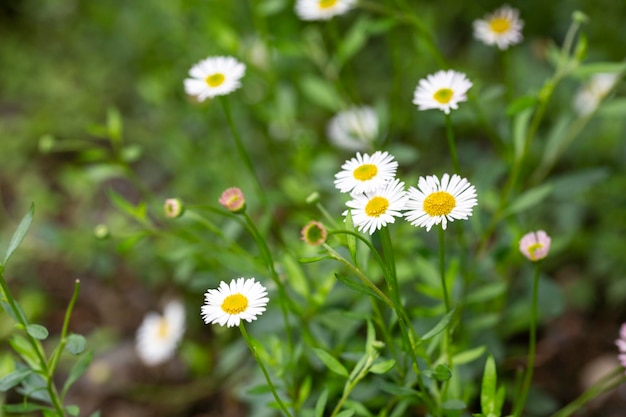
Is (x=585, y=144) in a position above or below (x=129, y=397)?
above

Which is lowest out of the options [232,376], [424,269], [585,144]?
[232,376]

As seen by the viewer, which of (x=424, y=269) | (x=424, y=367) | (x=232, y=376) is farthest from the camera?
(x=232, y=376)

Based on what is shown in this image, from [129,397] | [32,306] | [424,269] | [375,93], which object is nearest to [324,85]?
[375,93]

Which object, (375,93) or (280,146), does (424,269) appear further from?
(375,93)

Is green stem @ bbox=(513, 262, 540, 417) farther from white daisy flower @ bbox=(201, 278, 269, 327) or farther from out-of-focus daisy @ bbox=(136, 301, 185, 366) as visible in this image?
out-of-focus daisy @ bbox=(136, 301, 185, 366)

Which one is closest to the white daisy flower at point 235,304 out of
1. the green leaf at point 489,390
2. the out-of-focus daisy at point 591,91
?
the green leaf at point 489,390

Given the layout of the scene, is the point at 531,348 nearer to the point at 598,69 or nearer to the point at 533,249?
the point at 533,249

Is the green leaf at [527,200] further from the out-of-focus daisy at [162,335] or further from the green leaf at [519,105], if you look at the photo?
the out-of-focus daisy at [162,335]

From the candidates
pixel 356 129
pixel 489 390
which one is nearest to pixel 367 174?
pixel 489 390
